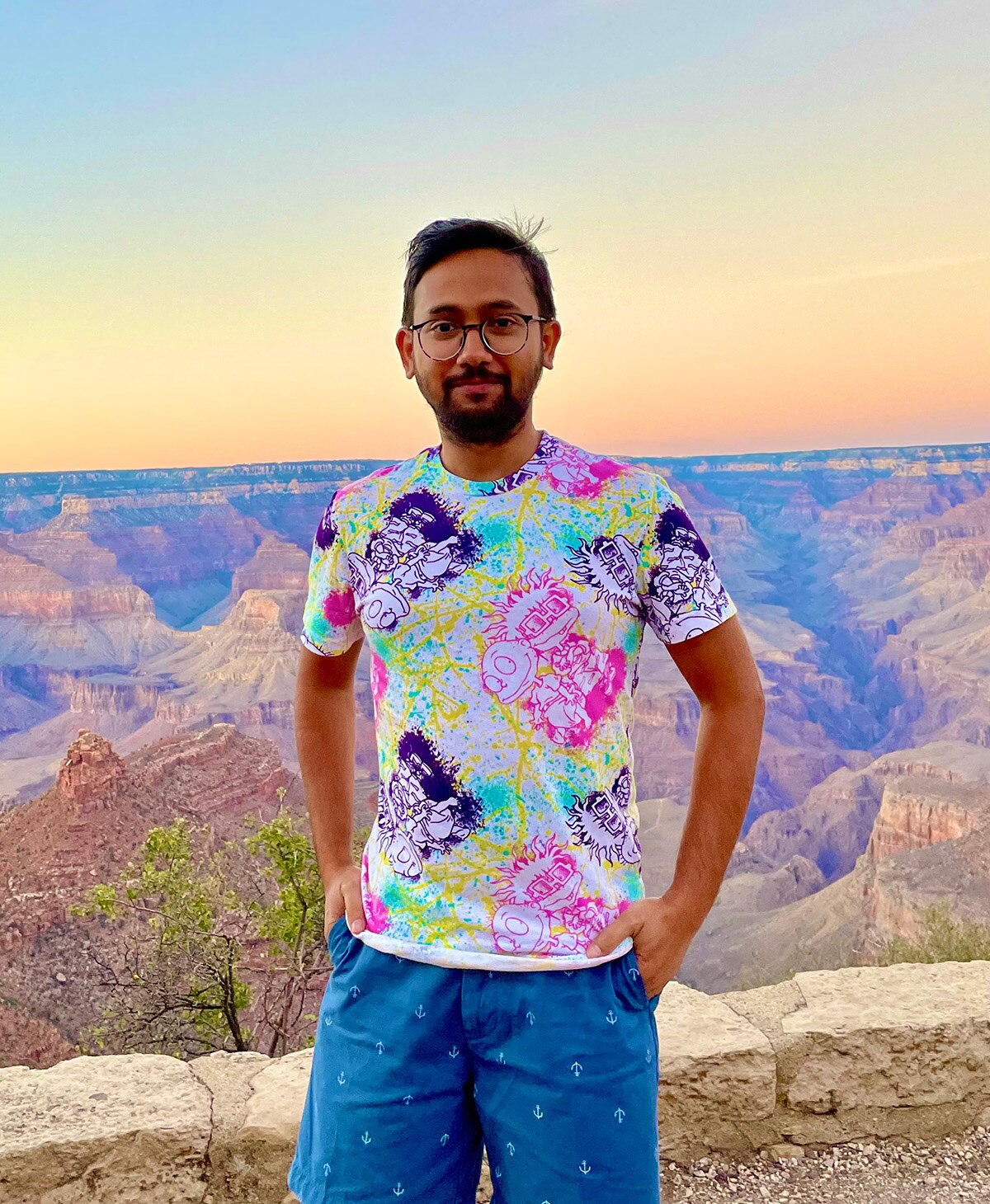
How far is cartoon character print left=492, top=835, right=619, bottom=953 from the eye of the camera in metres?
1.39

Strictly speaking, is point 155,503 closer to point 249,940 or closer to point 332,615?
point 249,940

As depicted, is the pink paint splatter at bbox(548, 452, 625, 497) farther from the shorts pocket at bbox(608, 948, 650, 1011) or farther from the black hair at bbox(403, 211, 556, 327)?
the shorts pocket at bbox(608, 948, 650, 1011)

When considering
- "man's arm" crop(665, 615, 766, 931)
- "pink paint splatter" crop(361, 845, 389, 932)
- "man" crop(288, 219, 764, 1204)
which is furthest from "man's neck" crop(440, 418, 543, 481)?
"pink paint splatter" crop(361, 845, 389, 932)

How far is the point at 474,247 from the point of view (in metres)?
1.53

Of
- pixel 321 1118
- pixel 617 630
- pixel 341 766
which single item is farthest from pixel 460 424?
pixel 321 1118

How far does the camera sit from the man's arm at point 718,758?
1504 millimetres

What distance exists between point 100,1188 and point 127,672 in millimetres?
50068

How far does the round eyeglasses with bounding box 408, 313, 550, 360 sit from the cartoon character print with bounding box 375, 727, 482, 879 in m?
0.56

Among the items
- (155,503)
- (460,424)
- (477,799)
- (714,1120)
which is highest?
(155,503)

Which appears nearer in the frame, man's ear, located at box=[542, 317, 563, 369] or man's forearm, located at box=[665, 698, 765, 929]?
man's forearm, located at box=[665, 698, 765, 929]

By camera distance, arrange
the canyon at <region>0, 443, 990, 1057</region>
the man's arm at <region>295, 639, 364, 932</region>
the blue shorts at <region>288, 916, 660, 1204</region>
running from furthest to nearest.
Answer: the canyon at <region>0, 443, 990, 1057</region> < the man's arm at <region>295, 639, 364, 932</region> < the blue shorts at <region>288, 916, 660, 1204</region>

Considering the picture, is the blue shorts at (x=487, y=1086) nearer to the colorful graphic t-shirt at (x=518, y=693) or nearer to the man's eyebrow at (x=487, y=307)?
the colorful graphic t-shirt at (x=518, y=693)

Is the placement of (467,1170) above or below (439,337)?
below

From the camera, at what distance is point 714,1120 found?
8.84 ft
